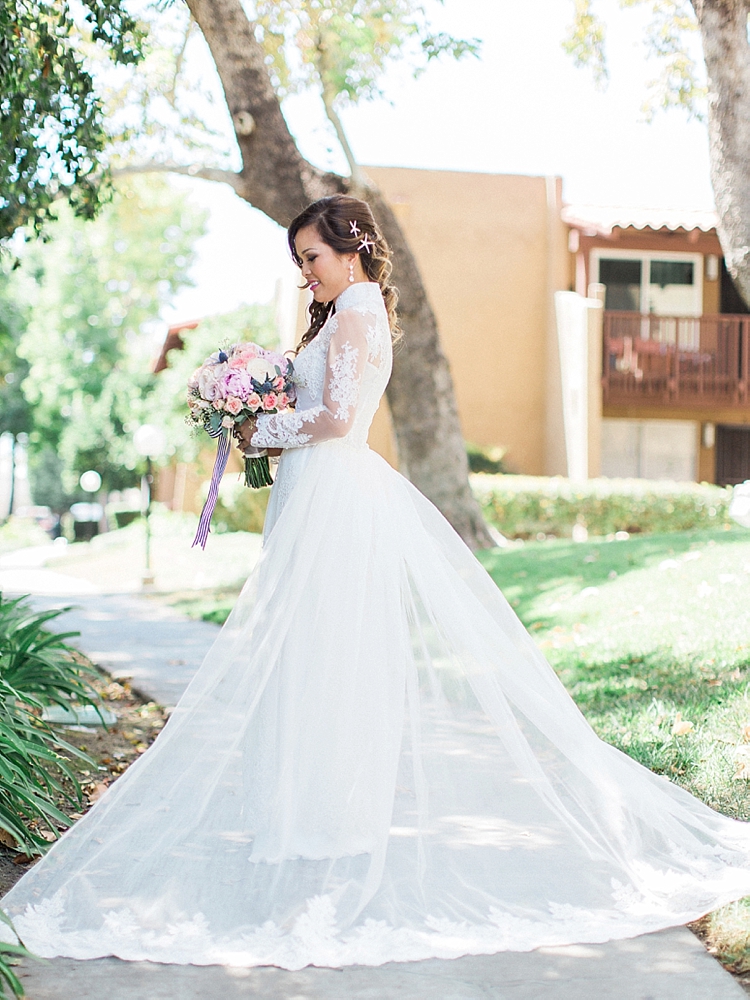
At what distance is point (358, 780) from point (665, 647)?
11.0ft

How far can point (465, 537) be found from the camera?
1111 cm

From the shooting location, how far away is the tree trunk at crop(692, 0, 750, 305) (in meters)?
5.64

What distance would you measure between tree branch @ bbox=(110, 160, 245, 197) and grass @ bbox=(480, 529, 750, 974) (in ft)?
14.8

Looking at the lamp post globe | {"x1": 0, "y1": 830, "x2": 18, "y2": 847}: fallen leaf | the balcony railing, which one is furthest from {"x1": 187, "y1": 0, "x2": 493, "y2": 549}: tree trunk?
the lamp post globe

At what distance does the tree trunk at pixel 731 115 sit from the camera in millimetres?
5645

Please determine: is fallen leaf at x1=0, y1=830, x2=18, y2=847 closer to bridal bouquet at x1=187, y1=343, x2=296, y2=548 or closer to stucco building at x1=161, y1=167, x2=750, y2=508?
bridal bouquet at x1=187, y1=343, x2=296, y2=548

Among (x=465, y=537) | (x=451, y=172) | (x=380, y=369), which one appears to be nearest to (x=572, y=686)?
(x=380, y=369)

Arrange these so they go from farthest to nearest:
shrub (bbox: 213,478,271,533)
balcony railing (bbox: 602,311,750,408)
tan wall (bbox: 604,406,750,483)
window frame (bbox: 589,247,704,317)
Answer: window frame (bbox: 589,247,704,317)
shrub (bbox: 213,478,271,533)
tan wall (bbox: 604,406,750,483)
balcony railing (bbox: 602,311,750,408)

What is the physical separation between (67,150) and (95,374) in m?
28.9

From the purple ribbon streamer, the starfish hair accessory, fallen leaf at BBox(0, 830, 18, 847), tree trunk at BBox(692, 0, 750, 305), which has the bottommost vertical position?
fallen leaf at BBox(0, 830, 18, 847)

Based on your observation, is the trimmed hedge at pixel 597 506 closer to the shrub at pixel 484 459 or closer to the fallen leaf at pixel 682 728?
the shrub at pixel 484 459

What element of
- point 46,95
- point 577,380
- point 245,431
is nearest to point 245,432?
point 245,431

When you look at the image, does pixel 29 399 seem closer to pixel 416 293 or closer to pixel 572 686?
pixel 416 293

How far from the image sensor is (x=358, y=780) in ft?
10.9
